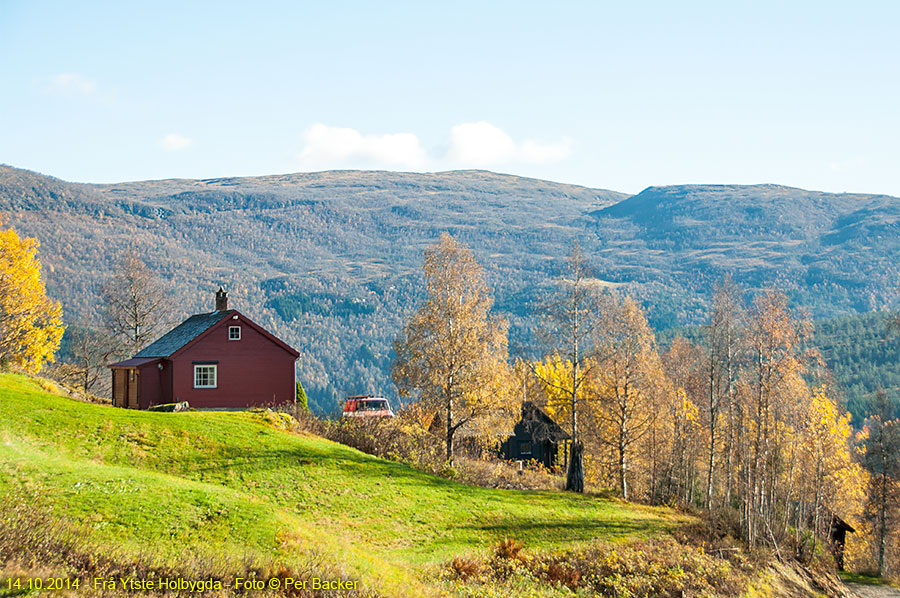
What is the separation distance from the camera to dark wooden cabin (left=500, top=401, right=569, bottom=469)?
2108 inches

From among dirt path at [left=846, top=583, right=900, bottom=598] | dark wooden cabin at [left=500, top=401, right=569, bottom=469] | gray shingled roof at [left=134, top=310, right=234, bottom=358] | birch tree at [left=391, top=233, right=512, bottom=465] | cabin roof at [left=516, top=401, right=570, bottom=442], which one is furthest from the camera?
dark wooden cabin at [left=500, top=401, right=569, bottom=469]

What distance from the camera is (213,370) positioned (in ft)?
132

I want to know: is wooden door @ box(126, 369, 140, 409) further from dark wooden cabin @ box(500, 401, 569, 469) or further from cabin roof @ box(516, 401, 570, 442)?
dark wooden cabin @ box(500, 401, 569, 469)

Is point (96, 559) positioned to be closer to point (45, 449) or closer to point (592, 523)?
point (45, 449)

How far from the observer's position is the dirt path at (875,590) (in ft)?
124

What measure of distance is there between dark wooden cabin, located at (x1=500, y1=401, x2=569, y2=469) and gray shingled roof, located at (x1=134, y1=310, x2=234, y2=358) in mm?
22336

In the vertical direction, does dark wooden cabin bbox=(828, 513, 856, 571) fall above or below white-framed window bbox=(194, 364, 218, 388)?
below

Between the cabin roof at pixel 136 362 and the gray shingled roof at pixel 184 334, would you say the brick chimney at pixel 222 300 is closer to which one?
the gray shingled roof at pixel 184 334

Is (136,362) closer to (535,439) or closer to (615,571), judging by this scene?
(535,439)

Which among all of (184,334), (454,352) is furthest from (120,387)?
(454,352)

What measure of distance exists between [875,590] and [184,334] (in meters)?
41.4

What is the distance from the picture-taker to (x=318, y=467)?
22.6 m

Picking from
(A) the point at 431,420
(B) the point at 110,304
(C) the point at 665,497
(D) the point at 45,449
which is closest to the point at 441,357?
(A) the point at 431,420

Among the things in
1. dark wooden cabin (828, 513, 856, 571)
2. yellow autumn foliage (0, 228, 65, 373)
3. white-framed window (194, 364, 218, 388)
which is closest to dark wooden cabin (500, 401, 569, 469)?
dark wooden cabin (828, 513, 856, 571)
